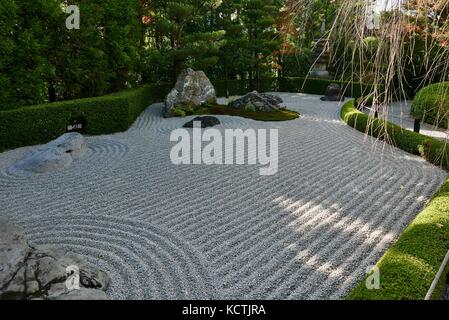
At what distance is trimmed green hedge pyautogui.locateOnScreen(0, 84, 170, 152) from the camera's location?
10.8 metres

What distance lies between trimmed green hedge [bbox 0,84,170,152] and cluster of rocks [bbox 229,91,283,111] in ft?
16.1

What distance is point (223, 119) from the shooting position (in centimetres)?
1523

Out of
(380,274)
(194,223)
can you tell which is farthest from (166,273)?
(380,274)

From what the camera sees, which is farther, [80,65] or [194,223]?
[80,65]

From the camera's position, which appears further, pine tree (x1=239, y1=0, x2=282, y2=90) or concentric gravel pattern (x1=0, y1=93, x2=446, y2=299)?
pine tree (x1=239, y1=0, x2=282, y2=90)

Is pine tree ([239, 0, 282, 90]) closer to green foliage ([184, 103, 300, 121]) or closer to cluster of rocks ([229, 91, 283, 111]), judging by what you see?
cluster of rocks ([229, 91, 283, 111])

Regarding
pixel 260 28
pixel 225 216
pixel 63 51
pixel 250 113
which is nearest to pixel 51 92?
pixel 63 51

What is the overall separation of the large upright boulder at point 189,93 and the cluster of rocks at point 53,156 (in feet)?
21.5

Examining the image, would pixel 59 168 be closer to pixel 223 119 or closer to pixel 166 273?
pixel 166 273

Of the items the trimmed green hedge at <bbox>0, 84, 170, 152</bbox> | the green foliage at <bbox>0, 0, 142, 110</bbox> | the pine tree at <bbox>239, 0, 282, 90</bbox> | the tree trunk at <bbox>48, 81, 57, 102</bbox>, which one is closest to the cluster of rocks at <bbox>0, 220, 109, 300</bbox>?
the trimmed green hedge at <bbox>0, 84, 170, 152</bbox>

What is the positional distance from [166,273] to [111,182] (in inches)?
152

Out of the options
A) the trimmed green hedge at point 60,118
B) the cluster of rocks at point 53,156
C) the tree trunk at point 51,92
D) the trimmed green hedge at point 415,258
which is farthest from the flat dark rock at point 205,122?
the trimmed green hedge at point 415,258

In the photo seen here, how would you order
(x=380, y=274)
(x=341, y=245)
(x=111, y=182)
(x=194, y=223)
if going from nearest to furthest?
(x=380, y=274) < (x=341, y=245) < (x=194, y=223) < (x=111, y=182)
